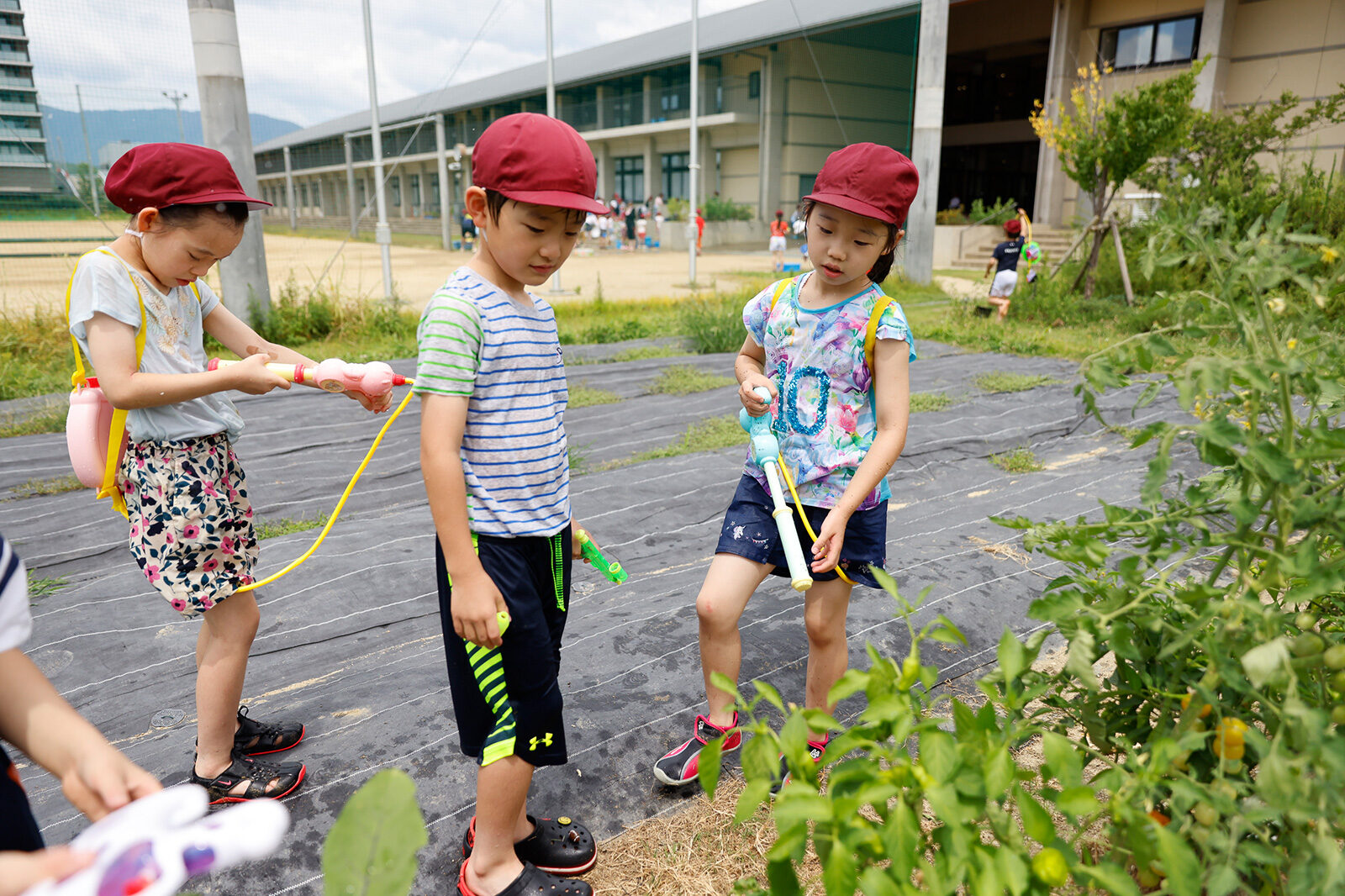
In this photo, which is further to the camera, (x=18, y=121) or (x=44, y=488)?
(x=18, y=121)

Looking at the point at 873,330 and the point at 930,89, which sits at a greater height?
the point at 930,89

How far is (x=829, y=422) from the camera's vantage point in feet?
6.40

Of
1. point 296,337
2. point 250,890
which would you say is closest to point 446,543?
point 250,890

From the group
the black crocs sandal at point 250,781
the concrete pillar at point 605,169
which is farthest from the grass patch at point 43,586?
the concrete pillar at point 605,169

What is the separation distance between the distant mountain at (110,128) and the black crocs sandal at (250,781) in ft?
25.7

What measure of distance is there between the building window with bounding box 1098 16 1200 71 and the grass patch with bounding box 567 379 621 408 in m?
15.3

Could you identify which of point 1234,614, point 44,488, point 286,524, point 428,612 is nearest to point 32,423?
point 44,488

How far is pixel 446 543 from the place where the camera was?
140 centimetres

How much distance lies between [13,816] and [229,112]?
8.30 meters

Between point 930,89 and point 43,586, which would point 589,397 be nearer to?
point 43,586

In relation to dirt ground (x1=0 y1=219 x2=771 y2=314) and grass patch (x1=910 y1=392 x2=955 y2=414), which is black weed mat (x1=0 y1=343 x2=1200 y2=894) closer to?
grass patch (x1=910 y1=392 x2=955 y2=414)

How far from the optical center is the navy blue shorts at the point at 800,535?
1937 mm

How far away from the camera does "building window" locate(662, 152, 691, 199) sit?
1081 inches

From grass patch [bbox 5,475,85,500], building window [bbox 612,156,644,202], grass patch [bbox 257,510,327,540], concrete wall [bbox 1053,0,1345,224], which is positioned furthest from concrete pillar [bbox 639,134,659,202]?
grass patch [bbox 257,510,327,540]
